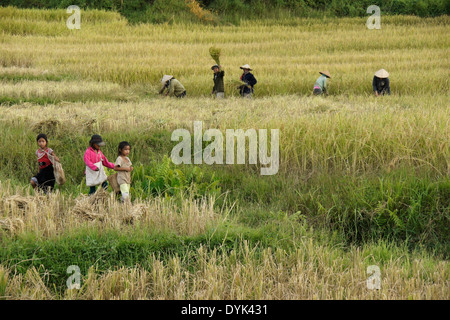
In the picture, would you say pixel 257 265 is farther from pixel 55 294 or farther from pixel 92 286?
pixel 55 294

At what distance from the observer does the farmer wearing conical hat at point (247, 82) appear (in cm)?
1264

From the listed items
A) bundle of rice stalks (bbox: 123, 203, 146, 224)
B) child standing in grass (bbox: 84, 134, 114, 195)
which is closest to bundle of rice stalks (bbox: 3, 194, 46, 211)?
child standing in grass (bbox: 84, 134, 114, 195)

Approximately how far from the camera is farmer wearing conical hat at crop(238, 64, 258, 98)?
498 inches

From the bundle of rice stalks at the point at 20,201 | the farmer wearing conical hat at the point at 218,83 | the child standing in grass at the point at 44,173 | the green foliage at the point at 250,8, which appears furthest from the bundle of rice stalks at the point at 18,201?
the green foliage at the point at 250,8

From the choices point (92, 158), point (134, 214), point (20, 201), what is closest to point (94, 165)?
point (92, 158)

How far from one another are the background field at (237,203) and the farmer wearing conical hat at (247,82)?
2.65ft

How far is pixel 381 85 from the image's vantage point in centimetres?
1269

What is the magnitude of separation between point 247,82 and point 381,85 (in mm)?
3259

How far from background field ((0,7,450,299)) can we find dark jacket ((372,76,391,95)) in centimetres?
73

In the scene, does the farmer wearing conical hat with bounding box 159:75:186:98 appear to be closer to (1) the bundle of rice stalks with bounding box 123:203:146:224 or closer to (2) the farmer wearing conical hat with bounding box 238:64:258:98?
(2) the farmer wearing conical hat with bounding box 238:64:258:98

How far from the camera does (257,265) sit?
439cm

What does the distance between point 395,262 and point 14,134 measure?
6094mm

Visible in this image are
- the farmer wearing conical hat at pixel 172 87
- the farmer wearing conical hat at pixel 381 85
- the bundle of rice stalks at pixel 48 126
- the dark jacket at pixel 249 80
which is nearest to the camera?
the bundle of rice stalks at pixel 48 126

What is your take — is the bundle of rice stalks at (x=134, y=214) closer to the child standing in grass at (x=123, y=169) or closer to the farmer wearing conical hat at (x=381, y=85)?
the child standing in grass at (x=123, y=169)
